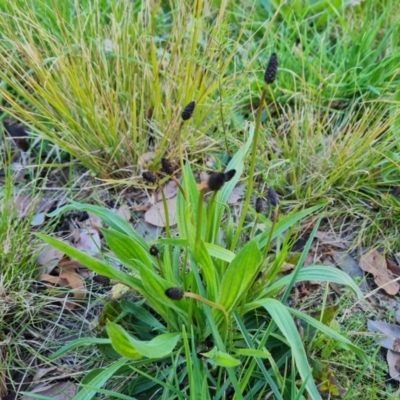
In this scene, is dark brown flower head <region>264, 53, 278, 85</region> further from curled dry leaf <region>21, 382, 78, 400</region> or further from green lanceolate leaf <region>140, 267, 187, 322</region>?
curled dry leaf <region>21, 382, 78, 400</region>

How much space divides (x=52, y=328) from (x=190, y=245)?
54 centimetres

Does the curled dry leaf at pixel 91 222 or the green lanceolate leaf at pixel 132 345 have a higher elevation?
the green lanceolate leaf at pixel 132 345

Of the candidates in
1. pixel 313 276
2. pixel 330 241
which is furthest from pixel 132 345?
pixel 330 241

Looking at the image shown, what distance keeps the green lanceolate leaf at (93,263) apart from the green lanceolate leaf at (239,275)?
211mm

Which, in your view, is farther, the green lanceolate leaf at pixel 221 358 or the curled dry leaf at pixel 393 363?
the curled dry leaf at pixel 393 363

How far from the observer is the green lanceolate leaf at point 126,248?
1257 millimetres

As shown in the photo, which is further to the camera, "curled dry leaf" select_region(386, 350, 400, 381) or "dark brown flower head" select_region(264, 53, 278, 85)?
"curled dry leaf" select_region(386, 350, 400, 381)

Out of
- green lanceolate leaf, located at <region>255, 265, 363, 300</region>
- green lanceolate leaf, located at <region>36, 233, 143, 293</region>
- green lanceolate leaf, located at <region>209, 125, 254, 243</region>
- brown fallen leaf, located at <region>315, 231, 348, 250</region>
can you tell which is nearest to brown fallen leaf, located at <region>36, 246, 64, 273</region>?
green lanceolate leaf, located at <region>36, 233, 143, 293</region>

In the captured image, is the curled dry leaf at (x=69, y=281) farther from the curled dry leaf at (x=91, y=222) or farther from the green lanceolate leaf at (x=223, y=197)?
the green lanceolate leaf at (x=223, y=197)

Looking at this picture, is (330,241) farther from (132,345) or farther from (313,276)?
(132,345)

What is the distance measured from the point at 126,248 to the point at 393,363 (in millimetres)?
765

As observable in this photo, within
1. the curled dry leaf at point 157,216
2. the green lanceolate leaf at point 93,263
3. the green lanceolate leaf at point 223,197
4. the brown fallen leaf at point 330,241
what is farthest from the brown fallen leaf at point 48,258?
the brown fallen leaf at point 330,241

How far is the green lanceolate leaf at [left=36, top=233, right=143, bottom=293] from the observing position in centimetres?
122

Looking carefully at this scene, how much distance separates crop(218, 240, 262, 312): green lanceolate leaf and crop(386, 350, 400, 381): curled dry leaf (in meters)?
0.51
